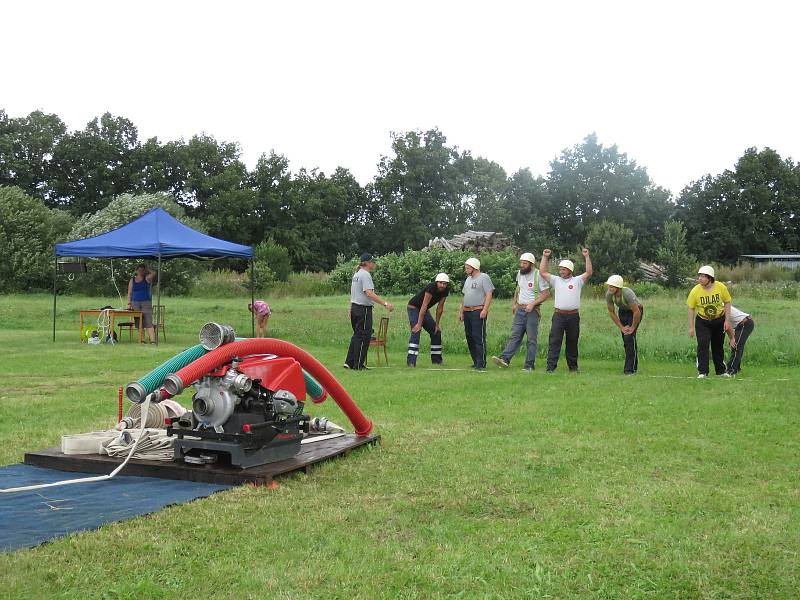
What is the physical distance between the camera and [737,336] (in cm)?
1284

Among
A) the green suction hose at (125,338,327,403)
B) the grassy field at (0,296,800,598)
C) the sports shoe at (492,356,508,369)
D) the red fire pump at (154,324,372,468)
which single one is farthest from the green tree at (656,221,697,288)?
the green suction hose at (125,338,327,403)

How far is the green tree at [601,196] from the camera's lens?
204ft

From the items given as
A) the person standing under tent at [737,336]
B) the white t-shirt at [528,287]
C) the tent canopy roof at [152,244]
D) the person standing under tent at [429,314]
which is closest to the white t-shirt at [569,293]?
the white t-shirt at [528,287]

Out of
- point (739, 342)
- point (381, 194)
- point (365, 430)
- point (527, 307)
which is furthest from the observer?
point (381, 194)

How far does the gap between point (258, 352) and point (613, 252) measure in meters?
47.1

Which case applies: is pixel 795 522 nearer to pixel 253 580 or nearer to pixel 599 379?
pixel 253 580

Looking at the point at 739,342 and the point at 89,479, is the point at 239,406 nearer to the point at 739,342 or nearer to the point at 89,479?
the point at 89,479

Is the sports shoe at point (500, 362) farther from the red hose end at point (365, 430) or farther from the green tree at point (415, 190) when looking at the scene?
the green tree at point (415, 190)

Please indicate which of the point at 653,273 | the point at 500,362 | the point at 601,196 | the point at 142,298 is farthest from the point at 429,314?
the point at 601,196

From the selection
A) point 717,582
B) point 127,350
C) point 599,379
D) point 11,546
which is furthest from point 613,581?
point 127,350

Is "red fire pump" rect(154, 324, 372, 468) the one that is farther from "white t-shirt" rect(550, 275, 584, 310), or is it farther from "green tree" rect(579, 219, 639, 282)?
"green tree" rect(579, 219, 639, 282)

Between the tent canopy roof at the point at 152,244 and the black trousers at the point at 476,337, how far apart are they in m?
6.50

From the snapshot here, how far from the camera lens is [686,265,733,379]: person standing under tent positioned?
1205 cm

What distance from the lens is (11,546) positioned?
428 cm
